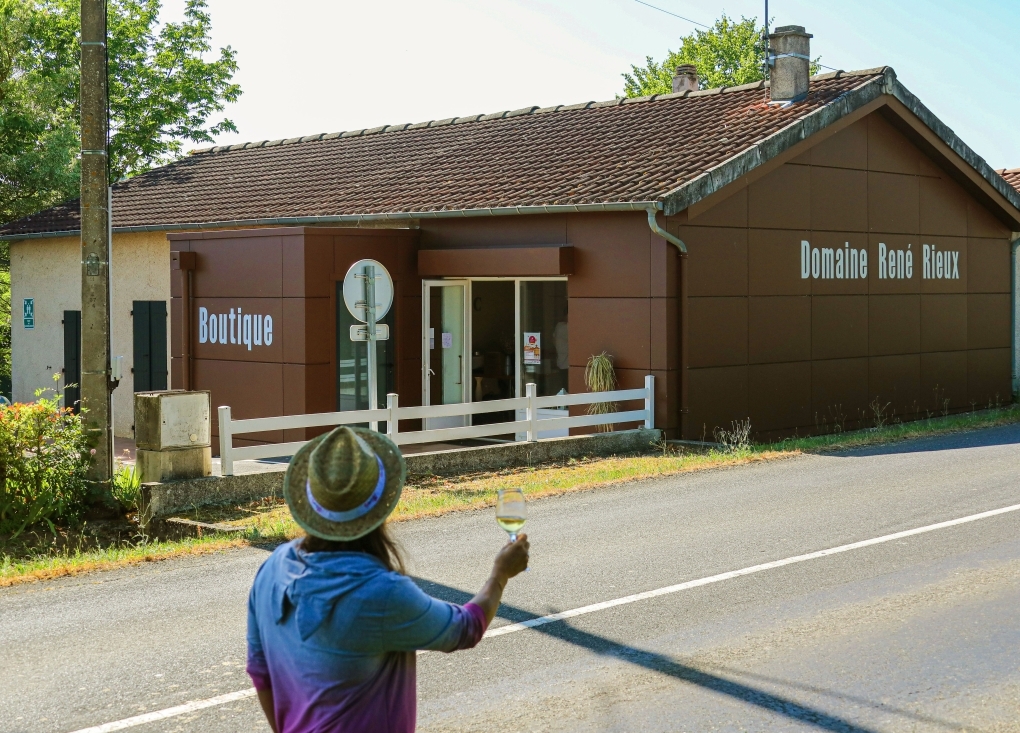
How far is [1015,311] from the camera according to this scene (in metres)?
23.2

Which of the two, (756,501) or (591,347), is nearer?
(756,501)

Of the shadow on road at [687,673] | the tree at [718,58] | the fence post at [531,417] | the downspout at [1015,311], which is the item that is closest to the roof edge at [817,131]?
the downspout at [1015,311]

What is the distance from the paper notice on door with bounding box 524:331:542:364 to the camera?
17.8 m

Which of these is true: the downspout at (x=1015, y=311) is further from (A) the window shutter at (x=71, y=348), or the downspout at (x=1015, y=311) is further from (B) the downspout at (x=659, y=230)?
(A) the window shutter at (x=71, y=348)

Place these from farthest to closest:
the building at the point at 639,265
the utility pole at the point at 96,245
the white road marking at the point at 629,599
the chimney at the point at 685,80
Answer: the chimney at the point at 685,80 < the building at the point at 639,265 < the utility pole at the point at 96,245 < the white road marking at the point at 629,599

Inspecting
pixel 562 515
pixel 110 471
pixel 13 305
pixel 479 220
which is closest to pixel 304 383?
pixel 479 220

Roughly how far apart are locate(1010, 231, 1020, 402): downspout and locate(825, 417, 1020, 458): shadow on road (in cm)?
560

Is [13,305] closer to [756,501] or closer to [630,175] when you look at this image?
[630,175]

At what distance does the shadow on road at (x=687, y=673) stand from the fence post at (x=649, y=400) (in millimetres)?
8303

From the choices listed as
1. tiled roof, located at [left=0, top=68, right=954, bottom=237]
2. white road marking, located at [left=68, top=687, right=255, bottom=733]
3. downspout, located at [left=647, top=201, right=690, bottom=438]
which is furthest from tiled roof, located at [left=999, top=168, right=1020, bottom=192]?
white road marking, located at [left=68, top=687, right=255, bottom=733]

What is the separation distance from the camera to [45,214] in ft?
84.3

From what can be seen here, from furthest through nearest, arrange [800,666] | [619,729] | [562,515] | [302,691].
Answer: [562,515] → [800,666] → [619,729] → [302,691]

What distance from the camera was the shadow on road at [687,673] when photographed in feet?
17.9

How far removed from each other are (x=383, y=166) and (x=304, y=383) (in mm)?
6049
